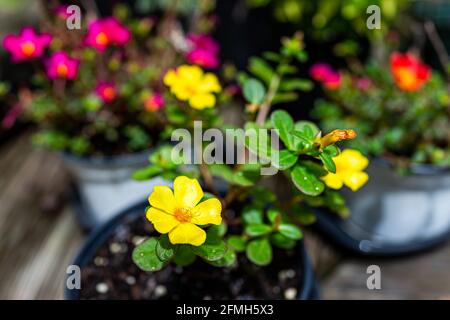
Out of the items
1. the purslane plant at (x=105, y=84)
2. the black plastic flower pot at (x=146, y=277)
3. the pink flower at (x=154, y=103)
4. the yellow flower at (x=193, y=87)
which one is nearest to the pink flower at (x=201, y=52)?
the purslane plant at (x=105, y=84)

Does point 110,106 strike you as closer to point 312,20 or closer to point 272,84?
point 272,84

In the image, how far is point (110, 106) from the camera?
101 cm

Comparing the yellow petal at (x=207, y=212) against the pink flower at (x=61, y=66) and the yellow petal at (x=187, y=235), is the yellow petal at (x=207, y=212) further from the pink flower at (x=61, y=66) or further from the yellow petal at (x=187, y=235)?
the pink flower at (x=61, y=66)

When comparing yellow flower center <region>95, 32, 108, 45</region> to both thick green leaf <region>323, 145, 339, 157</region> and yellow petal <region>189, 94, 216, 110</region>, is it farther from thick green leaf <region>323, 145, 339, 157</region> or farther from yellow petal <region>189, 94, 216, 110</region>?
thick green leaf <region>323, 145, 339, 157</region>

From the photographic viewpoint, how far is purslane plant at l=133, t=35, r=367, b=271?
50 centimetres

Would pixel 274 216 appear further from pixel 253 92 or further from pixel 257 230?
pixel 253 92

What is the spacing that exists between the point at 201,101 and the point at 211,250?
24 centimetres

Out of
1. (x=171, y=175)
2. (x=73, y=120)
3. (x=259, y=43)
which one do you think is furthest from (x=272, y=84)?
(x=259, y=43)

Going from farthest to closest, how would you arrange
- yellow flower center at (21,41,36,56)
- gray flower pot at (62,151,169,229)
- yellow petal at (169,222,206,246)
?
gray flower pot at (62,151,169,229) < yellow flower center at (21,41,36,56) < yellow petal at (169,222,206,246)

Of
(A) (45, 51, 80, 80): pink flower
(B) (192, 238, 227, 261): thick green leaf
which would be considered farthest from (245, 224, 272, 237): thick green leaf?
(A) (45, 51, 80, 80): pink flower

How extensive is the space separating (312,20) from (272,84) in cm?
51

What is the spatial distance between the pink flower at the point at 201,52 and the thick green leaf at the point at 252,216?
360 mm

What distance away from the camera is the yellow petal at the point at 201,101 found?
0.67m

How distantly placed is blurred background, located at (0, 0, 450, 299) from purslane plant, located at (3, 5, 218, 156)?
0.07 m
